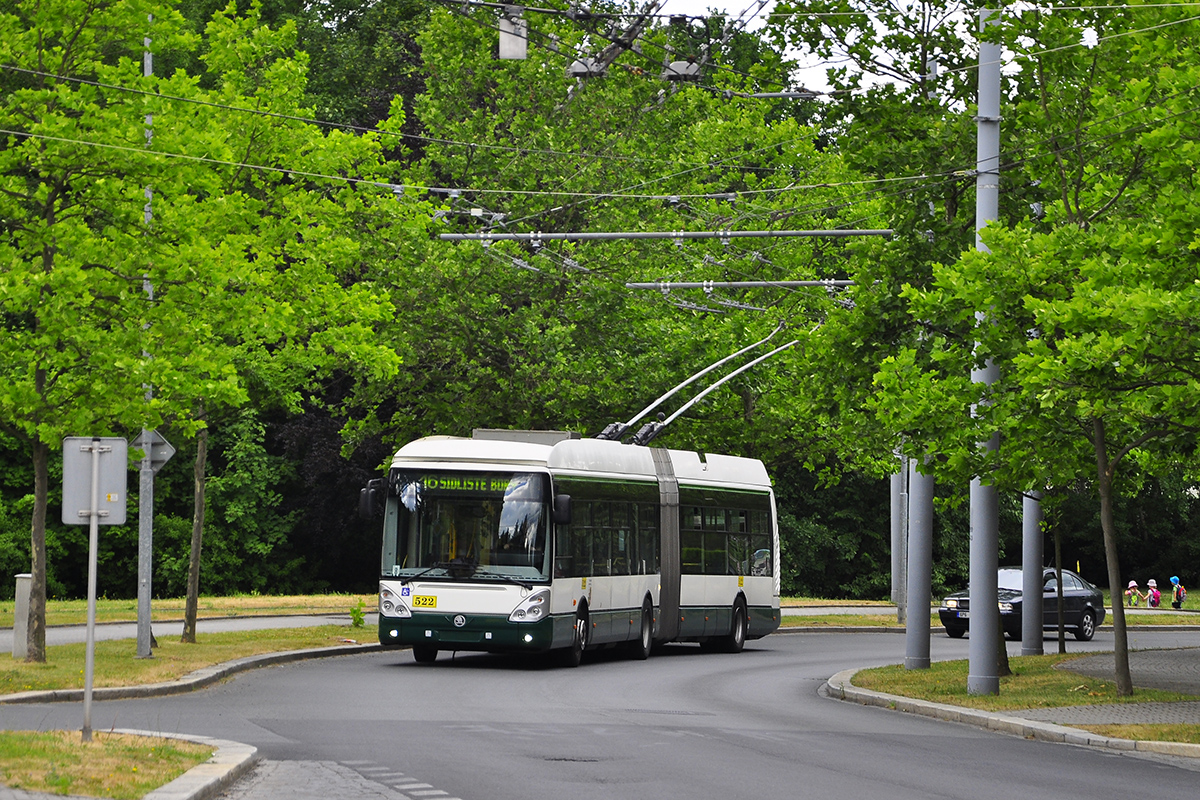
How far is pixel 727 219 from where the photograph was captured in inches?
1537

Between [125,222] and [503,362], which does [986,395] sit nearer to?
[125,222]

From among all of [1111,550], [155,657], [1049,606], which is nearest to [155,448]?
[155,657]

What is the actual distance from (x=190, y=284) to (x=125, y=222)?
3.35ft

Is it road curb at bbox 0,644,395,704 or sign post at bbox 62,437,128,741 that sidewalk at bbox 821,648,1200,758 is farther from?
sign post at bbox 62,437,128,741

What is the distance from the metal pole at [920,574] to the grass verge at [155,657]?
849cm

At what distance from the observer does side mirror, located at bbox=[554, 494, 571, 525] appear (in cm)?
2264

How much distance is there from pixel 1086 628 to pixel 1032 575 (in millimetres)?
10904

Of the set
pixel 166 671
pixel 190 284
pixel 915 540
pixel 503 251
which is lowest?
pixel 166 671

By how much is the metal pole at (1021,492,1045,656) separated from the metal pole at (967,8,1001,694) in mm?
5589

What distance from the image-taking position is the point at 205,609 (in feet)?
124

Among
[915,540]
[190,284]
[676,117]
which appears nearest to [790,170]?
[676,117]

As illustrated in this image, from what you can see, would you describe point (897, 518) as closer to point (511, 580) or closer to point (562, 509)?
point (562, 509)

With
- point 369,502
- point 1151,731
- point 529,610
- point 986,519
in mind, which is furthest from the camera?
point 529,610

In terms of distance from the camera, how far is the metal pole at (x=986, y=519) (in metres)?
18.8
